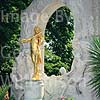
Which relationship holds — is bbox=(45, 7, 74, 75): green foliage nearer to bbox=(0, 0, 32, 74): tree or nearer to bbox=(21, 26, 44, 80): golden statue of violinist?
bbox=(0, 0, 32, 74): tree

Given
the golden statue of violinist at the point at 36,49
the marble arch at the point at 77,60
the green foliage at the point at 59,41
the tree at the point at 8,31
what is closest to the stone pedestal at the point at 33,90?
the golden statue of violinist at the point at 36,49

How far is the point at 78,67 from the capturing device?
14023 mm

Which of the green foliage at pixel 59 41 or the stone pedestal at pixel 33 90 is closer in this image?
the stone pedestal at pixel 33 90

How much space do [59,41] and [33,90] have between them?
20.3 feet

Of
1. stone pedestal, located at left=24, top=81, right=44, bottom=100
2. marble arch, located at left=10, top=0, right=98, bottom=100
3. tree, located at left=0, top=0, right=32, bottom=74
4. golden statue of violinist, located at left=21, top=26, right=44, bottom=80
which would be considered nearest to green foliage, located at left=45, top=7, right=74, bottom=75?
tree, located at left=0, top=0, right=32, bottom=74

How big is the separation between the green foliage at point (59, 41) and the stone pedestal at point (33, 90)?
17.6 ft

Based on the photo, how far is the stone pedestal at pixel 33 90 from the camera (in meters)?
14.1

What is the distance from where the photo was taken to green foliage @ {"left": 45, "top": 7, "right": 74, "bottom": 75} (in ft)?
64.7

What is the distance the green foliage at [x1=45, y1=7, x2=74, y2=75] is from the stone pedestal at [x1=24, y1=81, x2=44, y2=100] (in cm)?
537

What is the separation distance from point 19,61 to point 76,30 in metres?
2.51

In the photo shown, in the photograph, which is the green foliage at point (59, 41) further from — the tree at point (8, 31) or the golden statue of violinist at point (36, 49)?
the golden statue of violinist at point (36, 49)

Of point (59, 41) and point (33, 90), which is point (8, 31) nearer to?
point (59, 41)

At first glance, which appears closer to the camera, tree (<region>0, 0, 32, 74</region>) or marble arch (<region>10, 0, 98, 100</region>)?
marble arch (<region>10, 0, 98, 100</region>)

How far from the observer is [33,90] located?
14086 mm
